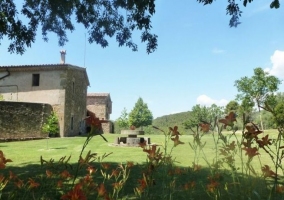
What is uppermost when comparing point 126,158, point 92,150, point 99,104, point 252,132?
point 99,104

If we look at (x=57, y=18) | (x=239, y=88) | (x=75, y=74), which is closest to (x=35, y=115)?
(x=75, y=74)

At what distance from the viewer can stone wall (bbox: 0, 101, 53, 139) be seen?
23.0m

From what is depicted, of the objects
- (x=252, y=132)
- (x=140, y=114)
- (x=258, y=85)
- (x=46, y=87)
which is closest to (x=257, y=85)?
(x=258, y=85)

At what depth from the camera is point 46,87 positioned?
93.0ft

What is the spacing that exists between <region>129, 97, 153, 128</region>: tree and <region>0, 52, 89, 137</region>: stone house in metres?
27.2

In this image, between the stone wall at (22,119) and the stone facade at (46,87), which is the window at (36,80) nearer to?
the stone facade at (46,87)

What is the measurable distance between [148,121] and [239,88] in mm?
18656

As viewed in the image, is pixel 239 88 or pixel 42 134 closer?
pixel 42 134

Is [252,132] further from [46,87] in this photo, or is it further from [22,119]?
[46,87]

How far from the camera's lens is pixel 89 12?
908 centimetres

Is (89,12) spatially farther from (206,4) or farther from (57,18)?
(206,4)

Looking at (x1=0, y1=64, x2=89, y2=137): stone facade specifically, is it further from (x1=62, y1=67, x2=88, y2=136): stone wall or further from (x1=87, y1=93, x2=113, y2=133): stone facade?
(x1=87, y1=93, x2=113, y2=133): stone facade

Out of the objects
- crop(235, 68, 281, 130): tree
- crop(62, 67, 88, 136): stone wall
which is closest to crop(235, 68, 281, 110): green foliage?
crop(235, 68, 281, 130): tree

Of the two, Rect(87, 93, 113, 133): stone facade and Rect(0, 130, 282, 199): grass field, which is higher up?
Rect(87, 93, 113, 133): stone facade
